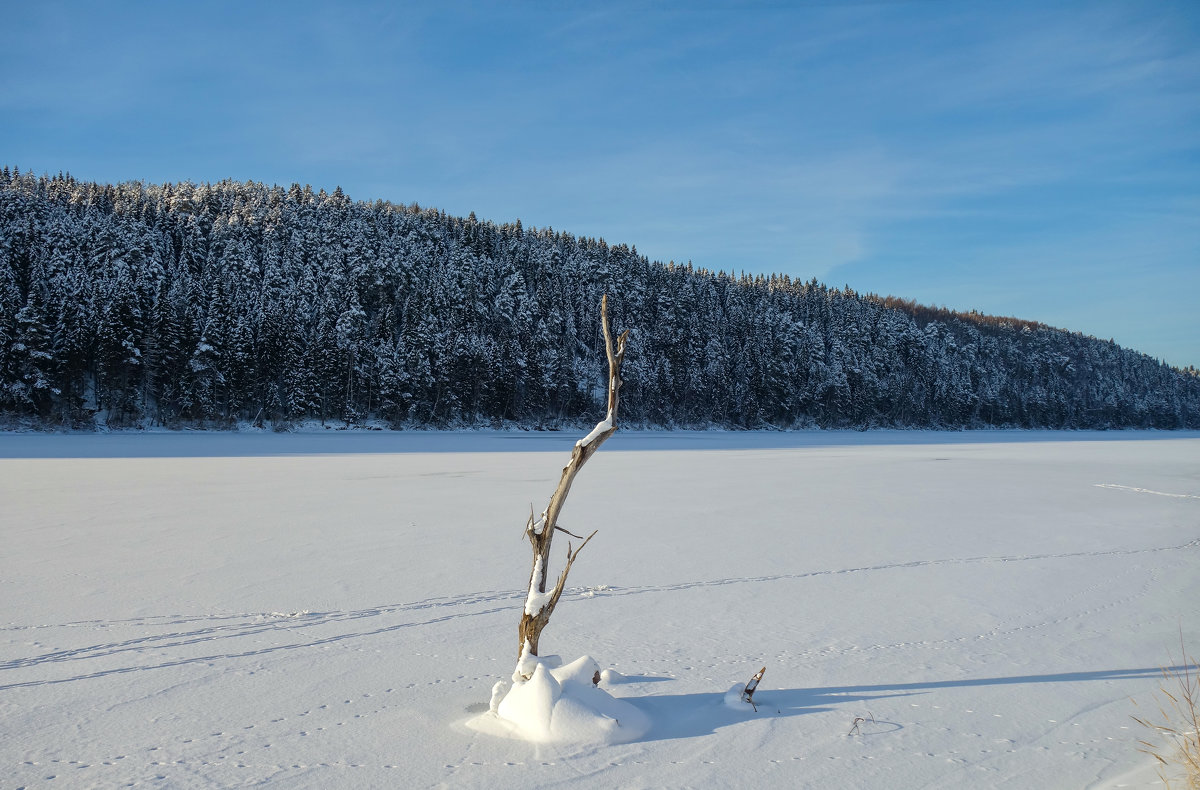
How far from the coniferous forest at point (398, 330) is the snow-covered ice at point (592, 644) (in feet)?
132

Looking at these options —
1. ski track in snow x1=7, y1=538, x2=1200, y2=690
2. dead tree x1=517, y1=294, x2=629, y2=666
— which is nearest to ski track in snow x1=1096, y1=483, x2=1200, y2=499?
ski track in snow x1=7, y1=538, x2=1200, y2=690

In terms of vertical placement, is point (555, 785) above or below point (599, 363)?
below

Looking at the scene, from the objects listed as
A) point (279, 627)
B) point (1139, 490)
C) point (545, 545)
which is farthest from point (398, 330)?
point (545, 545)

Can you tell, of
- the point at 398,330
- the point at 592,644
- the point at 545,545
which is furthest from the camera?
the point at 398,330

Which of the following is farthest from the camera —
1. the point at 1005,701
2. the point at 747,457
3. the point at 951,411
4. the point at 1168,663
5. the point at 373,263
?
the point at 951,411

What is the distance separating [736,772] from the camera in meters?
3.11

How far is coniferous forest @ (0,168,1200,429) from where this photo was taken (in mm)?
46031

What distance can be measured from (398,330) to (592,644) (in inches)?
2663

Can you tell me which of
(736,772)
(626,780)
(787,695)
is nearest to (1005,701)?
(787,695)

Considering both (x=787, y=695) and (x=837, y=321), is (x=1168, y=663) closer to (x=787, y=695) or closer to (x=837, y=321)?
(x=787, y=695)

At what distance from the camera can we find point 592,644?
486 centimetres

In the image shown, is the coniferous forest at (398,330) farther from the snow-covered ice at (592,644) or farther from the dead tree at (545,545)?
the dead tree at (545,545)

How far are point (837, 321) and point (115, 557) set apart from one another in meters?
101

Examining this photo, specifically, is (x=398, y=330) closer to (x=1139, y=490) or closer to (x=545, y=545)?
(x=1139, y=490)
